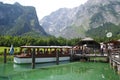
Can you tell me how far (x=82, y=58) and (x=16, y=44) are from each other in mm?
54942

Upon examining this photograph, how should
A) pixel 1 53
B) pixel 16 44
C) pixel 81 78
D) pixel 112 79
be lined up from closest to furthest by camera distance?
1. pixel 112 79
2. pixel 81 78
3. pixel 1 53
4. pixel 16 44

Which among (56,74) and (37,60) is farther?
(37,60)

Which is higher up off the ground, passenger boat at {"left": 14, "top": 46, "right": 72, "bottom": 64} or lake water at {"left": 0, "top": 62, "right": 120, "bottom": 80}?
passenger boat at {"left": 14, "top": 46, "right": 72, "bottom": 64}

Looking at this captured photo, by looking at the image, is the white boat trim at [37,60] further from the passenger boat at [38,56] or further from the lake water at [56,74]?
the lake water at [56,74]

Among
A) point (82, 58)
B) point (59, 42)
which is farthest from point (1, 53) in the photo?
point (59, 42)

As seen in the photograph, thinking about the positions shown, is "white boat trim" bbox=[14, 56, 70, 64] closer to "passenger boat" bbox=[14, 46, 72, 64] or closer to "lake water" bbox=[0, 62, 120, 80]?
"passenger boat" bbox=[14, 46, 72, 64]

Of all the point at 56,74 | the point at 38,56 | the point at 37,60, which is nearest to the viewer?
the point at 56,74

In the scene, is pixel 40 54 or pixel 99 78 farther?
pixel 40 54

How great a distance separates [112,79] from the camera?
30594 millimetres

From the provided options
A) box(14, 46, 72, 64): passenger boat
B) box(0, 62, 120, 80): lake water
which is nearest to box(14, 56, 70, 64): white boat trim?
box(14, 46, 72, 64): passenger boat

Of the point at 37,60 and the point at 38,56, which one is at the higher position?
the point at 38,56

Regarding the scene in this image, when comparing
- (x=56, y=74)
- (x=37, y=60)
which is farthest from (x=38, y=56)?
(x=56, y=74)

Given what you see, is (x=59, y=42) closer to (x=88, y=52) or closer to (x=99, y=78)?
(x=88, y=52)

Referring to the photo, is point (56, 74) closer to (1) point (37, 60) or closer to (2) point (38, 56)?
(1) point (37, 60)
